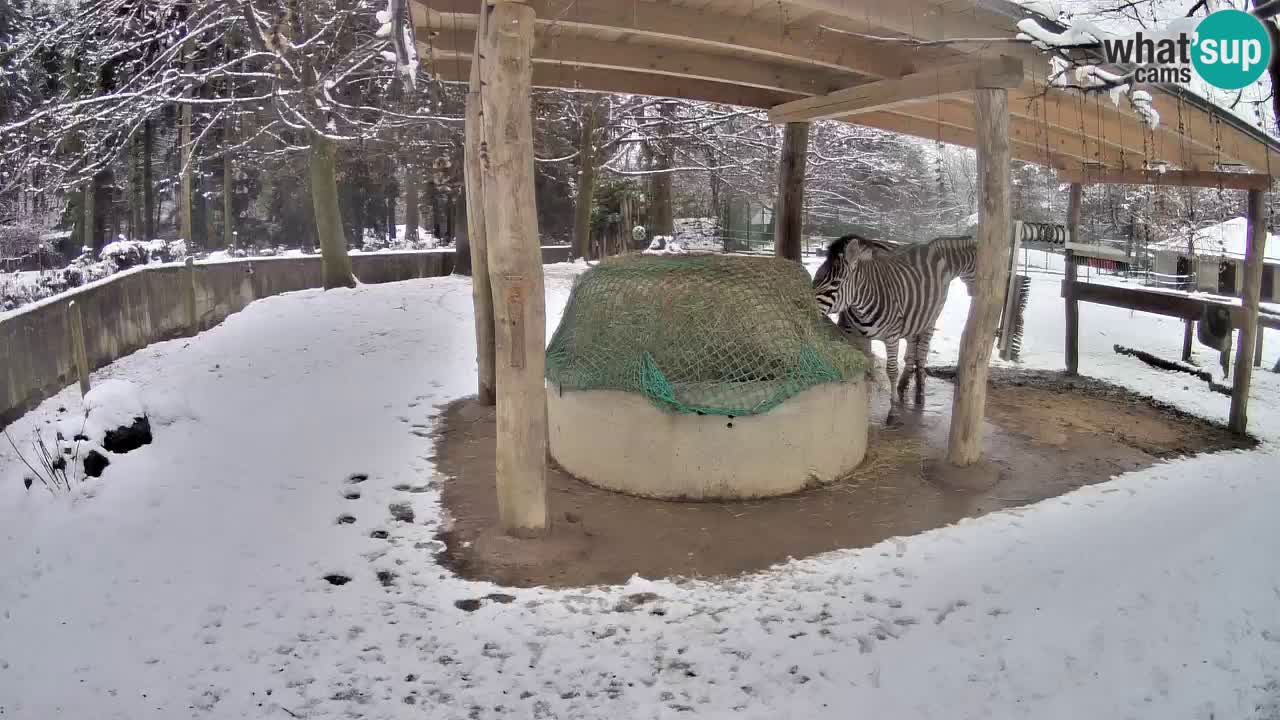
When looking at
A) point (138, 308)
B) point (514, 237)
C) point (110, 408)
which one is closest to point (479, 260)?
point (110, 408)

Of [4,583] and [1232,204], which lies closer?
A: [4,583]

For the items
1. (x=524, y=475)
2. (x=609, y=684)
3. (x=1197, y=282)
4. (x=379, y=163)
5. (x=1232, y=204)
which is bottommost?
(x=609, y=684)

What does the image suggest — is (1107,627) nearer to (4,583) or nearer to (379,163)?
(4,583)

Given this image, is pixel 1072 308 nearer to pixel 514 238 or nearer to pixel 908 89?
pixel 908 89

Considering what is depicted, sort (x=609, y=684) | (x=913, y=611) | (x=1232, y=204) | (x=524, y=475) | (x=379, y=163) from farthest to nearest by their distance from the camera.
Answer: (x=379, y=163) → (x=1232, y=204) → (x=524, y=475) → (x=913, y=611) → (x=609, y=684)

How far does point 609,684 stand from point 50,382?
23.7 feet

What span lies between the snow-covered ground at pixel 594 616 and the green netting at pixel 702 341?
1.39m

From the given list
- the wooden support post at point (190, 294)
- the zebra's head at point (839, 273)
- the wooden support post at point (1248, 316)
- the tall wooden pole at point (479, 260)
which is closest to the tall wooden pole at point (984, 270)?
the zebra's head at point (839, 273)

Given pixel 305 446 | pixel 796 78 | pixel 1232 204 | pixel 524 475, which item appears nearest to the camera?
pixel 524 475

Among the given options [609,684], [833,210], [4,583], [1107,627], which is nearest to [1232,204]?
[833,210]

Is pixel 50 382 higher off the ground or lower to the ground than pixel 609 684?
higher

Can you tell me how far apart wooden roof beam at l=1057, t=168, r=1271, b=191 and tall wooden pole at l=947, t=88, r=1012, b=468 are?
2.50 m

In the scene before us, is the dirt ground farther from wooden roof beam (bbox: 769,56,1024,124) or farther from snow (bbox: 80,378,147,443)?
wooden roof beam (bbox: 769,56,1024,124)

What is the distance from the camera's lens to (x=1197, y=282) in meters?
11.0
